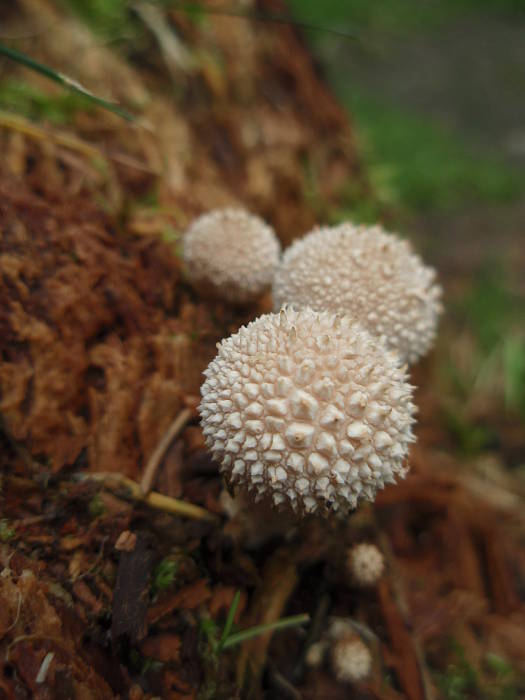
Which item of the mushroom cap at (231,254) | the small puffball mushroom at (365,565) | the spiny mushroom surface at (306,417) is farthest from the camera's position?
the mushroom cap at (231,254)

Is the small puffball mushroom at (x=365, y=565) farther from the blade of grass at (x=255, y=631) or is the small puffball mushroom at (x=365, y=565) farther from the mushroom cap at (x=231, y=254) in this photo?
the mushroom cap at (x=231, y=254)

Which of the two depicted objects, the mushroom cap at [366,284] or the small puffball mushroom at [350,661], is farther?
the mushroom cap at [366,284]

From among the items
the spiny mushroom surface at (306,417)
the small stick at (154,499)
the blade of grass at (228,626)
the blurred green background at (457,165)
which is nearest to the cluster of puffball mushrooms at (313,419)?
the spiny mushroom surface at (306,417)

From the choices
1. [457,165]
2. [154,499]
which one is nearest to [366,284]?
[154,499]

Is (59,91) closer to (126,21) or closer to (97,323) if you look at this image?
(126,21)

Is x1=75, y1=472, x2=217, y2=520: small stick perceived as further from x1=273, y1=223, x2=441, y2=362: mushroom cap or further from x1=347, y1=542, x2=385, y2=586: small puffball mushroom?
x1=273, y1=223, x2=441, y2=362: mushroom cap

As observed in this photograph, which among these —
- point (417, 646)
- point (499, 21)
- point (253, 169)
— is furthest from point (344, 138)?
point (499, 21)
